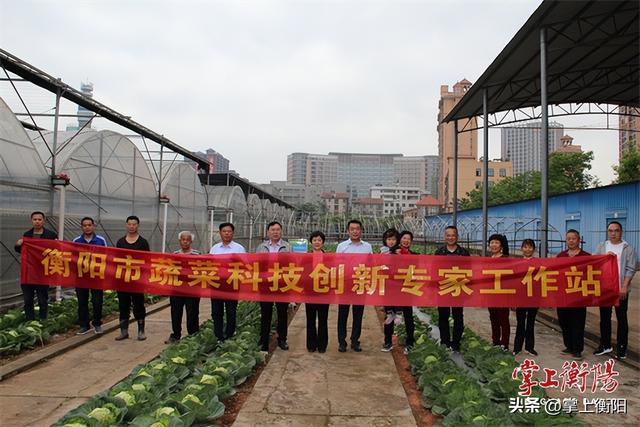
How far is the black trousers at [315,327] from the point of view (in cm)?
→ 540

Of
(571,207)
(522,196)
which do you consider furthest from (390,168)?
(571,207)

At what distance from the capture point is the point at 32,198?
765 centimetres

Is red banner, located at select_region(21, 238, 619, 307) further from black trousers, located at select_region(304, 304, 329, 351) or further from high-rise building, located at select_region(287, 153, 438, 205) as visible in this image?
high-rise building, located at select_region(287, 153, 438, 205)

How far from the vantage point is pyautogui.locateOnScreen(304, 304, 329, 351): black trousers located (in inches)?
213

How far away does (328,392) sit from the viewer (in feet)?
13.7

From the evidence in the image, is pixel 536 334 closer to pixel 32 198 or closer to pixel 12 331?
pixel 12 331

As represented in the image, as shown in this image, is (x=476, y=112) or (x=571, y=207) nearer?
(x=476, y=112)

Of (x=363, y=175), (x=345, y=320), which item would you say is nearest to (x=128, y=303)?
(x=345, y=320)

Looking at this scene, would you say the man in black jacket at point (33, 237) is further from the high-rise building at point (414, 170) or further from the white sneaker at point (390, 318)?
the high-rise building at point (414, 170)

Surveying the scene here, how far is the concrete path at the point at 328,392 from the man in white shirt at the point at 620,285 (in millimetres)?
2581

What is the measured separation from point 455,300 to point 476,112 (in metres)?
11.0

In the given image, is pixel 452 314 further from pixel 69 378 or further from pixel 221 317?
pixel 69 378

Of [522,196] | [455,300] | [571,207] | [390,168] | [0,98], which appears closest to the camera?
[455,300]

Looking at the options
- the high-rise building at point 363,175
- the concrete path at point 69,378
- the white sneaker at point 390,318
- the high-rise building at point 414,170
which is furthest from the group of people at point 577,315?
the high-rise building at point 414,170
